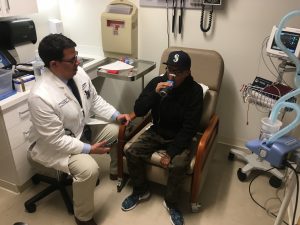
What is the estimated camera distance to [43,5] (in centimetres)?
255

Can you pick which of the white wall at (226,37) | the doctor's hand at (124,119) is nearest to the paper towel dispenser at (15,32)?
the white wall at (226,37)

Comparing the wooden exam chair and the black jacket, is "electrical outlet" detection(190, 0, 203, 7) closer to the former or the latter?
the wooden exam chair

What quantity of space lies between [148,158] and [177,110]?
1.24 ft

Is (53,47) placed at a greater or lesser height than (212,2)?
lesser

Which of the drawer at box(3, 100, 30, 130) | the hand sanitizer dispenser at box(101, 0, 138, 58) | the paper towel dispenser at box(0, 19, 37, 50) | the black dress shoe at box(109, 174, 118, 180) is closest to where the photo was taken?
the drawer at box(3, 100, 30, 130)

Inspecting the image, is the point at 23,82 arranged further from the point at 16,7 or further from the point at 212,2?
the point at 212,2

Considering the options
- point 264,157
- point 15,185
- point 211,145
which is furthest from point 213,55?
point 15,185

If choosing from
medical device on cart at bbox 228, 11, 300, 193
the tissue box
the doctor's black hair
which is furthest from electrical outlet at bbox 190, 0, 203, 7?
the tissue box

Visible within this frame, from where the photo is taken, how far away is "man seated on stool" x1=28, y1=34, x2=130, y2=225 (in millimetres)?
1552

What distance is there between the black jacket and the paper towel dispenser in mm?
1106

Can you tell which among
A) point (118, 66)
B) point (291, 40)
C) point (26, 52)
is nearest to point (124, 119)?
point (118, 66)

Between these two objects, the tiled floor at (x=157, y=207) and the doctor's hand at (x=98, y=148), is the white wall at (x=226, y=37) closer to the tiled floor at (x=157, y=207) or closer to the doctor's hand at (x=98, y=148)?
the tiled floor at (x=157, y=207)

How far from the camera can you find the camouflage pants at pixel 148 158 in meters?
1.73

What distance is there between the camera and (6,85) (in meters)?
1.86
